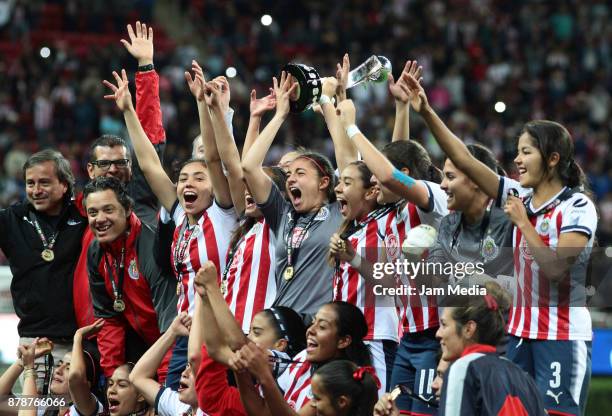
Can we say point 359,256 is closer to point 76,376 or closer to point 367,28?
point 76,376

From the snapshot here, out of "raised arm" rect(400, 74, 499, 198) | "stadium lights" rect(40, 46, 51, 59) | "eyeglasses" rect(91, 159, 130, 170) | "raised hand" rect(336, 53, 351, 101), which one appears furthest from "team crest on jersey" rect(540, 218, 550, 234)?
"stadium lights" rect(40, 46, 51, 59)

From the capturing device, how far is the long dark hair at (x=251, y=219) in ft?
21.4

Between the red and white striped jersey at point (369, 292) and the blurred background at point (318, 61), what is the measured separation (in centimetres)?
910

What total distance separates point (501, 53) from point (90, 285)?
13712 mm

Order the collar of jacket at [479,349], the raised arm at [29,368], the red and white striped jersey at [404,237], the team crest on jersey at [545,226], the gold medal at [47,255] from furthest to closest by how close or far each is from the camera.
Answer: the gold medal at [47,255]
the raised arm at [29,368]
the red and white striped jersey at [404,237]
the team crest on jersey at [545,226]
the collar of jacket at [479,349]

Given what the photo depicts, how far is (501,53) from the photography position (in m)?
19.5

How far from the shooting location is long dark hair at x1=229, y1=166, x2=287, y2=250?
6516 mm

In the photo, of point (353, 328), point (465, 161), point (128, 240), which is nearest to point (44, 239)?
point (128, 240)

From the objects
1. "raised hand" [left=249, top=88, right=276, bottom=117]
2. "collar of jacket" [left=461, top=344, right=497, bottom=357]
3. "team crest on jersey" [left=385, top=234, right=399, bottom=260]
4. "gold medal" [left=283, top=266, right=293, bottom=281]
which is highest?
"raised hand" [left=249, top=88, right=276, bottom=117]

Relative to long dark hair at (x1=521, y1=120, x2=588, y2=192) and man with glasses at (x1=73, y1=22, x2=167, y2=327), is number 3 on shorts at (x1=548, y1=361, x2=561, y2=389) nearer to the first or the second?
long dark hair at (x1=521, y1=120, x2=588, y2=192)

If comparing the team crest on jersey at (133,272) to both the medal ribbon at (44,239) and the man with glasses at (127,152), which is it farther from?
the medal ribbon at (44,239)

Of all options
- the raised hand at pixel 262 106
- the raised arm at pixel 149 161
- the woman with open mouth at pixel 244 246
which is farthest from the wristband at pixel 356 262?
the raised arm at pixel 149 161

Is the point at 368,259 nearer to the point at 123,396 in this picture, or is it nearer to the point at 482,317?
the point at 482,317

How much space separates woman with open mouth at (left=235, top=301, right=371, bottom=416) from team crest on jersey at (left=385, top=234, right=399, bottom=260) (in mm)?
373
